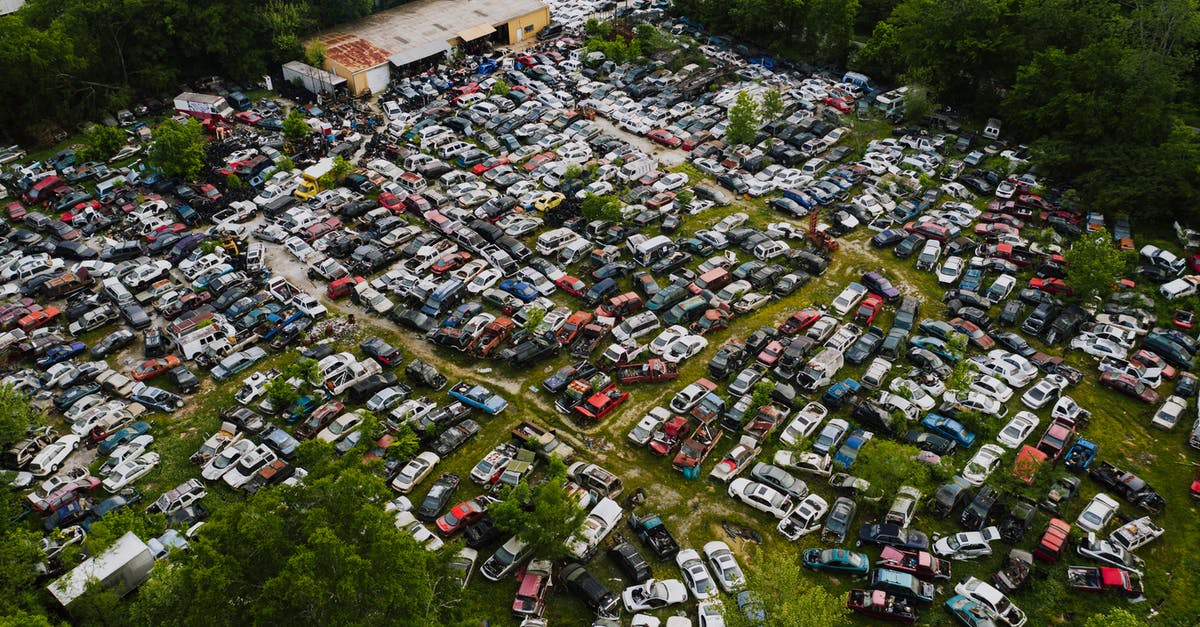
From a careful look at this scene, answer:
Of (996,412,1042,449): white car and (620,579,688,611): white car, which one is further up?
(996,412,1042,449): white car

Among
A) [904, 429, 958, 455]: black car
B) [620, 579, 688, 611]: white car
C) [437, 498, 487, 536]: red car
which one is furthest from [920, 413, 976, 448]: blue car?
[437, 498, 487, 536]: red car

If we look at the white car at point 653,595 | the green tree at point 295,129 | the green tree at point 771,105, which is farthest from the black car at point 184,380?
the green tree at point 771,105

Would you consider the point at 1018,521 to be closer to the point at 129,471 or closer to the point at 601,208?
the point at 601,208

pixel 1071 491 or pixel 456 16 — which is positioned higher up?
pixel 456 16

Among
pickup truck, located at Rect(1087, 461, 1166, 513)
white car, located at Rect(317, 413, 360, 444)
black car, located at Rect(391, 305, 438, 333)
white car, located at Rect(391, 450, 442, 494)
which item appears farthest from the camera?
black car, located at Rect(391, 305, 438, 333)

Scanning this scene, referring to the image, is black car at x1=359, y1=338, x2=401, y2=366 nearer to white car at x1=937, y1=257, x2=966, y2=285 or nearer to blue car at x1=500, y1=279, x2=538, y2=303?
blue car at x1=500, y1=279, x2=538, y2=303

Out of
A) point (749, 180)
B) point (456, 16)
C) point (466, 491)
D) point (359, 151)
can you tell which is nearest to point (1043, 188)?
point (749, 180)

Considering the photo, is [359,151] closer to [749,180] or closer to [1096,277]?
[749,180]
